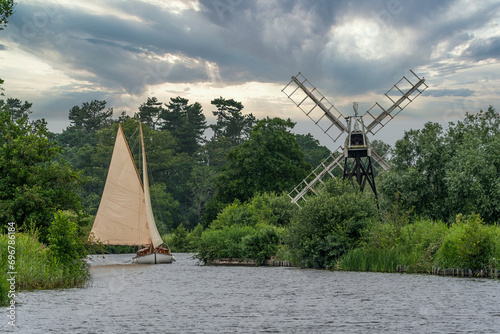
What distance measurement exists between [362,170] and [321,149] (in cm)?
6900

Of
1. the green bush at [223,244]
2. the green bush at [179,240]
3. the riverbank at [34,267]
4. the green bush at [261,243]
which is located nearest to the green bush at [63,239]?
the riverbank at [34,267]

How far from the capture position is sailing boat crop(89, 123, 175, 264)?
5241cm

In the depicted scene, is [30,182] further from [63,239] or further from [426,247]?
[426,247]

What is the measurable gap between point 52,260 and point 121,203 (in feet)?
83.8

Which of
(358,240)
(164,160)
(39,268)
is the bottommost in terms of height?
(39,268)

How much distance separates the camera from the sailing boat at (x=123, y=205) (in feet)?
172

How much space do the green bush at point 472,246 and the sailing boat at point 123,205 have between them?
26739 millimetres

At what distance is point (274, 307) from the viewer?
22.5 meters

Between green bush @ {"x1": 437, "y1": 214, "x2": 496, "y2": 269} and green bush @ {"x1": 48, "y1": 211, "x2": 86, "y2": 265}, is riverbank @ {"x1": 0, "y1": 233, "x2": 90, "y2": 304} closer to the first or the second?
green bush @ {"x1": 48, "y1": 211, "x2": 86, "y2": 265}

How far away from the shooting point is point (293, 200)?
6325 cm

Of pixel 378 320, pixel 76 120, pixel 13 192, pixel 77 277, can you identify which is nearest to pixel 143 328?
pixel 378 320

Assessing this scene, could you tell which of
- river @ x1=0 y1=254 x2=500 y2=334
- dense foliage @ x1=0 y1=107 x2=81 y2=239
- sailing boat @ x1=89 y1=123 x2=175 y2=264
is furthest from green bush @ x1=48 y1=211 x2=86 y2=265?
sailing boat @ x1=89 y1=123 x2=175 y2=264

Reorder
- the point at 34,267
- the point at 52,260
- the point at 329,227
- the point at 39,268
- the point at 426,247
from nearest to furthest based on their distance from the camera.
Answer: the point at 34,267 < the point at 39,268 < the point at 52,260 < the point at 426,247 < the point at 329,227

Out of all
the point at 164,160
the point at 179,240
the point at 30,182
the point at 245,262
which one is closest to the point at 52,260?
the point at 30,182
